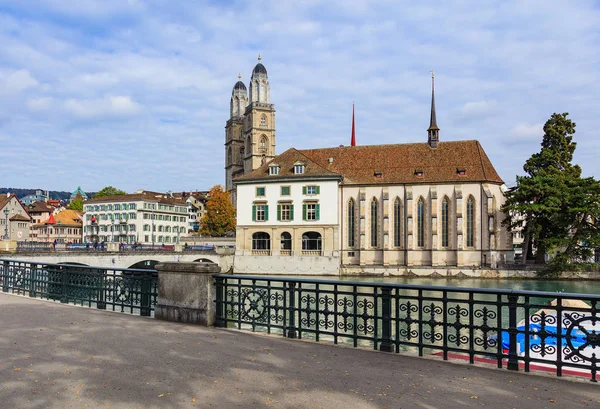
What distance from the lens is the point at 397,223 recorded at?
58.8 meters

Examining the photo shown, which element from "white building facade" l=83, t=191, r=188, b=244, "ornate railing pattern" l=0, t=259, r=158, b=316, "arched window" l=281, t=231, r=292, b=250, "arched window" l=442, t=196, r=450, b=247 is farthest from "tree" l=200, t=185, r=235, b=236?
"ornate railing pattern" l=0, t=259, r=158, b=316

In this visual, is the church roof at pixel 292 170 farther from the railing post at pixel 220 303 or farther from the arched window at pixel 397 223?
the railing post at pixel 220 303

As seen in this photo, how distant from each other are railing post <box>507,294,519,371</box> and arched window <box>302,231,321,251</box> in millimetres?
49582

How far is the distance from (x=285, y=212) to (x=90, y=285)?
148ft

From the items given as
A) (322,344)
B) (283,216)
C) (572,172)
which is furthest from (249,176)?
(322,344)

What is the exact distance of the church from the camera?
55.9 m

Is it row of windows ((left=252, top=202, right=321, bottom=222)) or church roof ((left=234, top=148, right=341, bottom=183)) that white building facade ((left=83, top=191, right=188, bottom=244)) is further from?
church roof ((left=234, top=148, right=341, bottom=183))

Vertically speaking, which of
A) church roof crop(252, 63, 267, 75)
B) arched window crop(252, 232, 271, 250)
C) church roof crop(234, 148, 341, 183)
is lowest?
arched window crop(252, 232, 271, 250)

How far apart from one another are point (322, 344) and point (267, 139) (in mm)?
99495

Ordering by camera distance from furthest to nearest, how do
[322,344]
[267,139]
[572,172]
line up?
[267,139]
[572,172]
[322,344]

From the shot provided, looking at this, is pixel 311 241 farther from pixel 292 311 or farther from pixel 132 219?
pixel 132 219

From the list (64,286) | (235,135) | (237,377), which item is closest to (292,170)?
(64,286)

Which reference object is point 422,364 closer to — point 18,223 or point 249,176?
point 249,176

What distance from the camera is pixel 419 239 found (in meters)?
58.1
